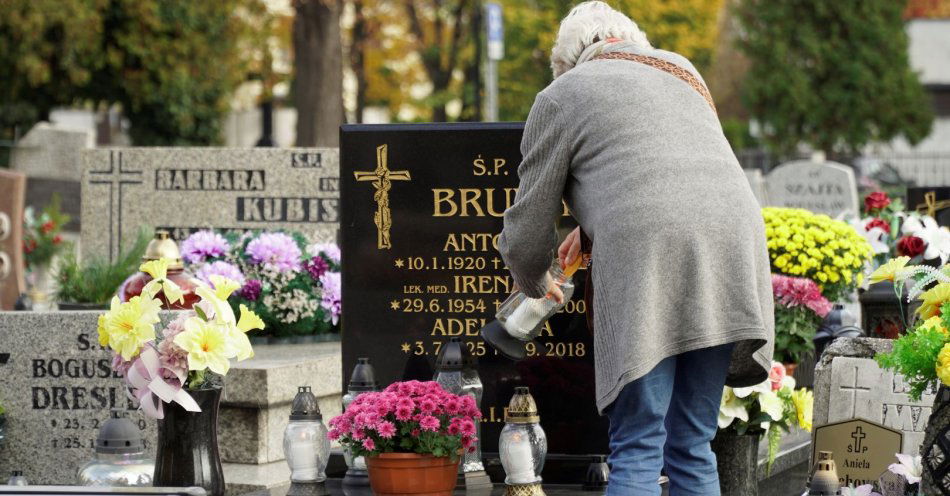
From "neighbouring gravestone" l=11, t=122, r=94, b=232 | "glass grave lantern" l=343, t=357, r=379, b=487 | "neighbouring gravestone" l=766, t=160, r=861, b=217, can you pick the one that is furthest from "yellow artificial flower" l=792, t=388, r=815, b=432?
"neighbouring gravestone" l=11, t=122, r=94, b=232

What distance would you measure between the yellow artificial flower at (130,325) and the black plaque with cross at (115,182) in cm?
550

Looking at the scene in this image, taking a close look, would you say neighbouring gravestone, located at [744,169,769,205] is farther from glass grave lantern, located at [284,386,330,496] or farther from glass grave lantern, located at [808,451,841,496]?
glass grave lantern, located at [808,451,841,496]

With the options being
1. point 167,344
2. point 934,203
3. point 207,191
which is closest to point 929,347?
point 167,344

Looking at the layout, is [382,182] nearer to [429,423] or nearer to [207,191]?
[429,423]

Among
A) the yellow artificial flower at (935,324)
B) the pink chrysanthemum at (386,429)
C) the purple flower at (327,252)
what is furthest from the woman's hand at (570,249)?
the purple flower at (327,252)

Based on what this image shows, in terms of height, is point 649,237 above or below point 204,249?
below

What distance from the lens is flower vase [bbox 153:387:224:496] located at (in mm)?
5121

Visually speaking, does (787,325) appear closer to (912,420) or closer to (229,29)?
(912,420)

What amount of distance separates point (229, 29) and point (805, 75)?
61.9 feet

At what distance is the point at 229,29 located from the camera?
77.3 ft

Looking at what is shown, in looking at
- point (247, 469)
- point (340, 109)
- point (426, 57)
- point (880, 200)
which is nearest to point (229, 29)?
point (340, 109)

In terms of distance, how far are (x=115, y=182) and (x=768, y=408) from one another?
6.01m

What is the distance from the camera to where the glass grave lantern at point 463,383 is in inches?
211

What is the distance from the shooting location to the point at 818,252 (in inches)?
309
